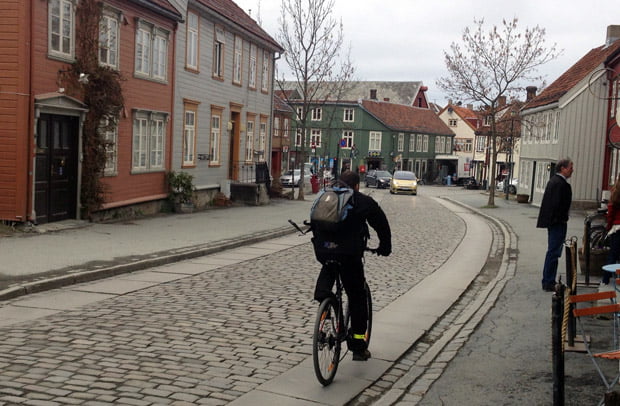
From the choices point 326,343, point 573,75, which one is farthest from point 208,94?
point 326,343

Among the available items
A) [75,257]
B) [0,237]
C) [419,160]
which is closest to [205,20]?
[0,237]

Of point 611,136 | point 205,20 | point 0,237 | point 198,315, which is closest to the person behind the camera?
point 198,315

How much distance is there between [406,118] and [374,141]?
8.48 m

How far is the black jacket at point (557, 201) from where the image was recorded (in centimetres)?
1017

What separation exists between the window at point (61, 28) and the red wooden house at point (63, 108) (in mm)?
22

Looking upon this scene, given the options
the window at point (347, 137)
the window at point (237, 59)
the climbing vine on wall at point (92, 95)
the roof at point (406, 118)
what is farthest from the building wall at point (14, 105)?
the roof at point (406, 118)

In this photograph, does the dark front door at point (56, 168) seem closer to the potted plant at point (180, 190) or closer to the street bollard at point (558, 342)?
the potted plant at point (180, 190)

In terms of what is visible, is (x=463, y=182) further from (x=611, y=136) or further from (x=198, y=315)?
(x=198, y=315)

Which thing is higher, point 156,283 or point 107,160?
point 107,160

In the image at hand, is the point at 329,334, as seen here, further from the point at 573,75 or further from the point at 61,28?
the point at 573,75

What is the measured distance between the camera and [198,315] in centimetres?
830

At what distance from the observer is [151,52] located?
70.2 ft

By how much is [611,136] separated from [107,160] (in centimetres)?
1205

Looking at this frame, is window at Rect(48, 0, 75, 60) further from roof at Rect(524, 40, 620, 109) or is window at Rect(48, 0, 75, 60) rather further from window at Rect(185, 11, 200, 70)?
roof at Rect(524, 40, 620, 109)
